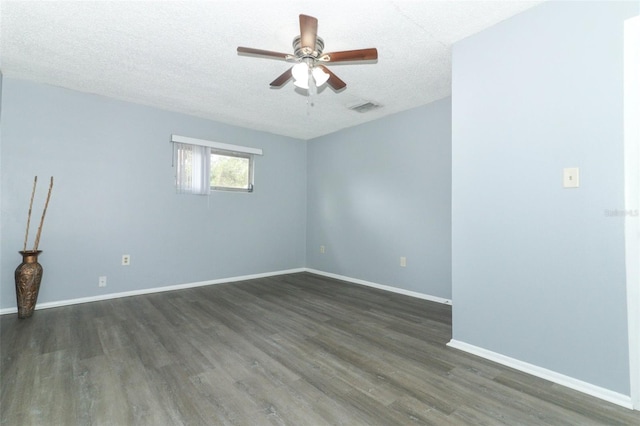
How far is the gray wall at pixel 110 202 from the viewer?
9.48 feet

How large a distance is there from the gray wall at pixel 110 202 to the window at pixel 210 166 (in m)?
0.12

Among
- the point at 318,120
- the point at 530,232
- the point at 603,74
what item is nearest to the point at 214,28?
the point at 318,120

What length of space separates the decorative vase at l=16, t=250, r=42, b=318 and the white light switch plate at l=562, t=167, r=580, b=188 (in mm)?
4459

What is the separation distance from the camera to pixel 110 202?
3.36m

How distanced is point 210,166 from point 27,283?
7.47 ft

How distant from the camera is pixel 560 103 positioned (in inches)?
68.6

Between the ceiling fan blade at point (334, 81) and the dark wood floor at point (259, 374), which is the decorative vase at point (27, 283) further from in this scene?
the ceiling fan blade at point (334, 81)

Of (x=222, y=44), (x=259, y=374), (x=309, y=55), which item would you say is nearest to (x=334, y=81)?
(x=309, y=55)

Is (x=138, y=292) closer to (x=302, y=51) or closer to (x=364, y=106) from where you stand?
(x=302, y=51)

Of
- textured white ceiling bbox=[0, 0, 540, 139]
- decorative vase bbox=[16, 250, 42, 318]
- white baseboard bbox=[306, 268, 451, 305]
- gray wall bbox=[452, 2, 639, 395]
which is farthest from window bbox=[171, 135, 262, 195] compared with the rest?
gray wall bbox=[452, 2, 639, 395]

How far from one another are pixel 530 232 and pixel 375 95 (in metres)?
2.16

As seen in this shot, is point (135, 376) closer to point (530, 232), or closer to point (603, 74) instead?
point (530, 232)

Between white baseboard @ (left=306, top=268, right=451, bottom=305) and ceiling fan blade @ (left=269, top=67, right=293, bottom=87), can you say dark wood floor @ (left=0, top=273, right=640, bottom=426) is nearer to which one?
white baseboard @ (left=306, top=268, right=451, bottom=305)

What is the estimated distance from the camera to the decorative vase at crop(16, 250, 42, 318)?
2664mm
